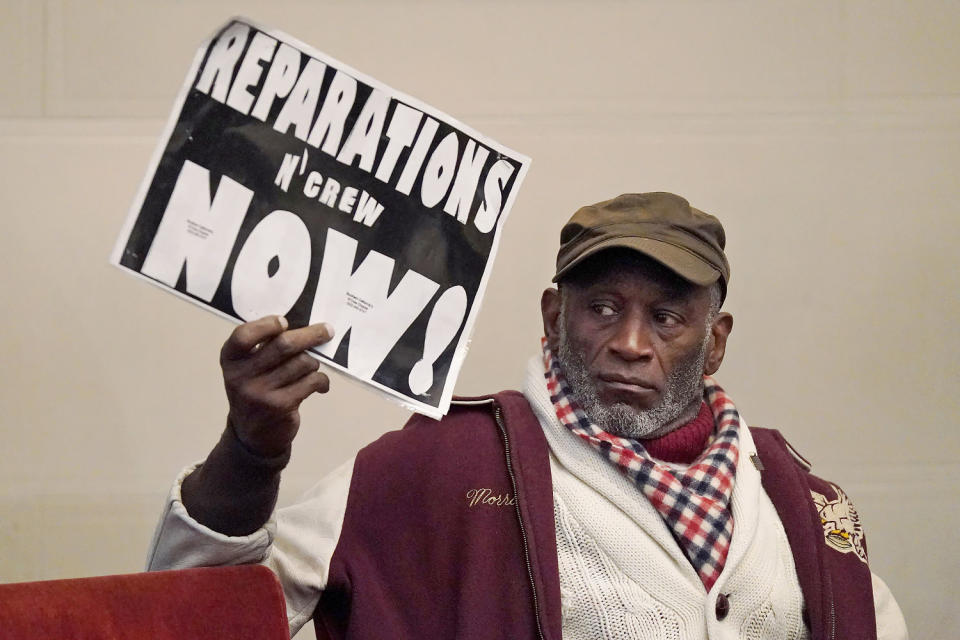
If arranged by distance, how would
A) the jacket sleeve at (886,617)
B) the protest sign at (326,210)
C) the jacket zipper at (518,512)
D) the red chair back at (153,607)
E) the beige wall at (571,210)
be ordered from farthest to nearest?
the beige wall at (571,210) → the jacket sleeve at (886,617) → the jacket zipper at (518,512) → the protest sign at (326,210) → the red chair back at (153,607)

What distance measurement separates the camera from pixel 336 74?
1.14 metres

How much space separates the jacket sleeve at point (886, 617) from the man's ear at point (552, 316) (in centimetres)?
59

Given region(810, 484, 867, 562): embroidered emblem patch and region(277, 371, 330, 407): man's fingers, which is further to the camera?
region(810, 484, 867, 562): embroidered emblem patch

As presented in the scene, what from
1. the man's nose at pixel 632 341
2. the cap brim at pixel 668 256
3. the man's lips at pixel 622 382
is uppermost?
the cap brim at pixel 668 256

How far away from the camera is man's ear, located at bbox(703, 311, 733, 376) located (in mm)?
1651

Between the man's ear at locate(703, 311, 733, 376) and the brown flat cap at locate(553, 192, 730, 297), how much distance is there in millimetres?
70

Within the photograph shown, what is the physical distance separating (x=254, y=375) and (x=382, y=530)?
379 millimetres

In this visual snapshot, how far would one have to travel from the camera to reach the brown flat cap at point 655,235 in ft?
4.91

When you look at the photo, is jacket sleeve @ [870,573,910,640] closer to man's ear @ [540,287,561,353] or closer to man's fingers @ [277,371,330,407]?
man's ear @ [540,287,561,353]

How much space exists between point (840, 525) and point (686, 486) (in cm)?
26

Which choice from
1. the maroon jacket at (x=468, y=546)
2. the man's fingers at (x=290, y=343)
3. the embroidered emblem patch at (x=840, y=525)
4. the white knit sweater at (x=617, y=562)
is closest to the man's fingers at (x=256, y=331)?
the man's fingers at (x=290, y=343)

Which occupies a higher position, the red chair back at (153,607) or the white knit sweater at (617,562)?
the white knit sweater at (617,562)

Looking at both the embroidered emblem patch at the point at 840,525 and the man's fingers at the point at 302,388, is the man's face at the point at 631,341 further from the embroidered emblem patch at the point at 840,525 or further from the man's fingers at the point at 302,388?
the man's fingers at the point at 302,388

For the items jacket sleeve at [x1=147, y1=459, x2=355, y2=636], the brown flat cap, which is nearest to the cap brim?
the brown flat cap
